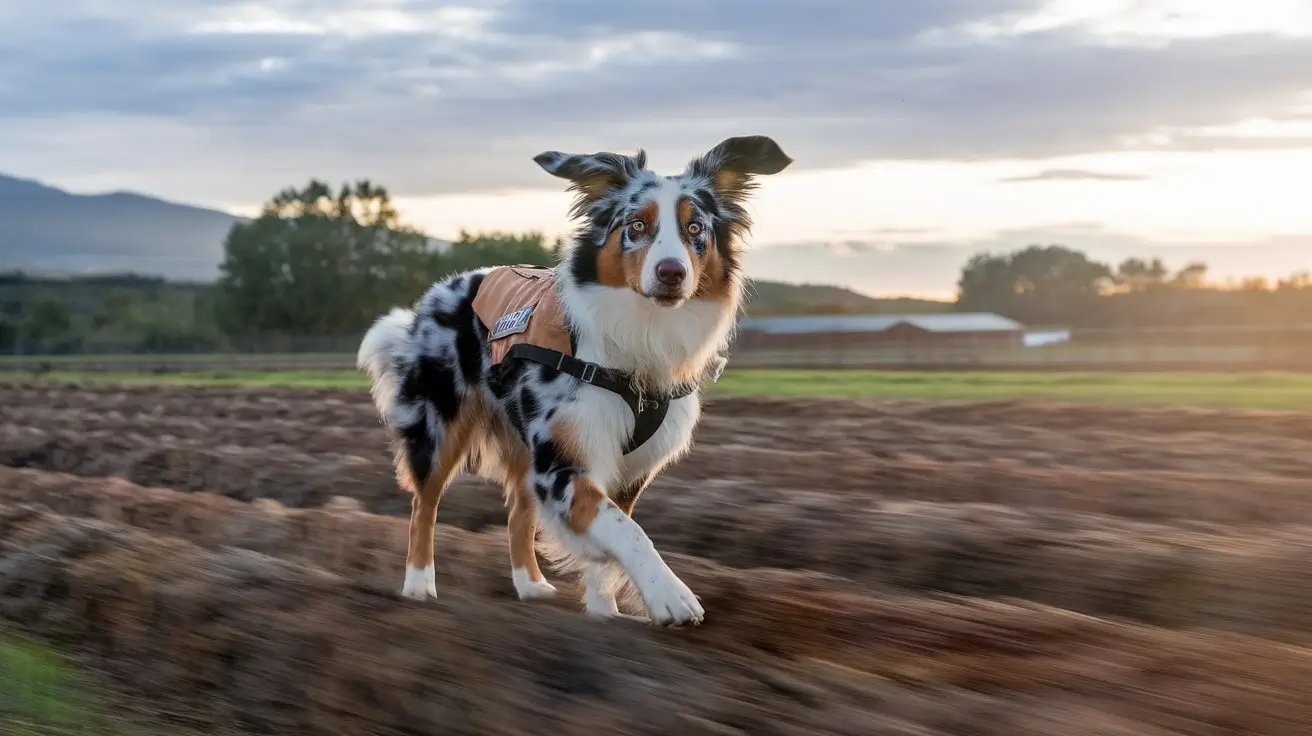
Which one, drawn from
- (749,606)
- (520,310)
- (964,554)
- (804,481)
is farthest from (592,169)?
(804,481)

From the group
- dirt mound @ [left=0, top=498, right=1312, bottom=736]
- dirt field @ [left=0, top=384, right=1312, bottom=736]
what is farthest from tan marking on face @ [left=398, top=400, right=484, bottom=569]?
dirt mound @ [left=0, top=498, right=1312, bottom=736]

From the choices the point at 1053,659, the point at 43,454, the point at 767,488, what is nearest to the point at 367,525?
the point at 767,488

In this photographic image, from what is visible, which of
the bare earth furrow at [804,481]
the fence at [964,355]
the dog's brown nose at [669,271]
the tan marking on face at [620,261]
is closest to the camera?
the dog's brown nose at [669,271]

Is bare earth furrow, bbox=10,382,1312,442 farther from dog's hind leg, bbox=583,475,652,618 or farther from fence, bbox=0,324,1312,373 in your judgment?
fence, bbox=0,324,1312,373

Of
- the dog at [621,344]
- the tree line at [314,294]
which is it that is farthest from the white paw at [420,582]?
the tree line at [314,294]

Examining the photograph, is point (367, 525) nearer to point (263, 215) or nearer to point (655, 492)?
point (655, 492)

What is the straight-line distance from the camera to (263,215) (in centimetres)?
6656

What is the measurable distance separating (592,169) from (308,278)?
195 feet

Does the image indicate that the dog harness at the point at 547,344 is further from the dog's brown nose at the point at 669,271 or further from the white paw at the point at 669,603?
the white paw at the point at 669,603

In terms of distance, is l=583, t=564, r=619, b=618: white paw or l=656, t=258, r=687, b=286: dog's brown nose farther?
l=583, t=564, r=619, b=618: white paw

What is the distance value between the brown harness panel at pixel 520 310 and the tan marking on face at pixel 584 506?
77cm

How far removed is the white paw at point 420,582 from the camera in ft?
24.1

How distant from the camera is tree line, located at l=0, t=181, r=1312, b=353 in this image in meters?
55.4

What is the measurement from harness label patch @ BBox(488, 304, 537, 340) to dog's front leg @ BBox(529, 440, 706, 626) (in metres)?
0.80
